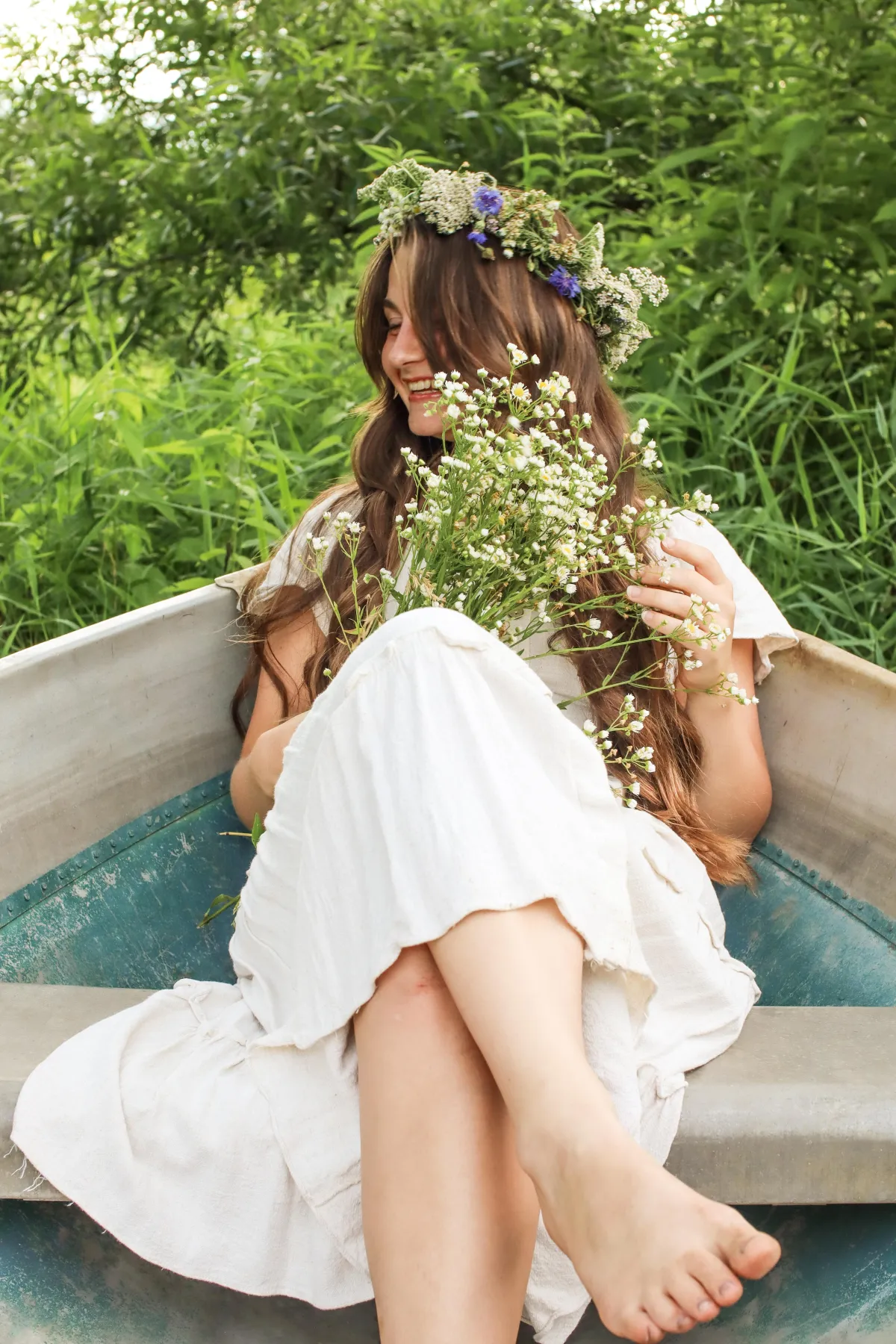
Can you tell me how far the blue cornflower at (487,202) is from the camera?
6.33 feet

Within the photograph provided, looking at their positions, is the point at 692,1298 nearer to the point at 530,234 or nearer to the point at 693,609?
the point at 693,609

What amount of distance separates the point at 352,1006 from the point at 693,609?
0.67 m

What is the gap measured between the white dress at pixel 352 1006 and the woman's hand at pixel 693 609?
0.33 m

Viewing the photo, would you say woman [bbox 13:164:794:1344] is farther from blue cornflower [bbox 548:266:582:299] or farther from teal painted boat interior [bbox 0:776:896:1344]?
blue cornflower [bbox 548:266:582:299]

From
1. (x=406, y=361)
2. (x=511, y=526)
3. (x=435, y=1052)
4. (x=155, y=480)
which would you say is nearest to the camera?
(x=435, y=1052)

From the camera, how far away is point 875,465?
9.05ft

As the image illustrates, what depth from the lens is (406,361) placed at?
1.99 metres

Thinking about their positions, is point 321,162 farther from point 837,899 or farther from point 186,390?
point 837,899

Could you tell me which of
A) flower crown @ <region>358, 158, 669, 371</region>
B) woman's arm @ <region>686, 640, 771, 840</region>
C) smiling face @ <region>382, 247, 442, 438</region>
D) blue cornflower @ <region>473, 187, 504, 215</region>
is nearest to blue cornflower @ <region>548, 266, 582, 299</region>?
flower crown @ <region>358, 158, 669, 371</region>

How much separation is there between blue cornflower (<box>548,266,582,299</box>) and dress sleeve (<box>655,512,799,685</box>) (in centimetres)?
38

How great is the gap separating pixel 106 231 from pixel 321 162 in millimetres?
815

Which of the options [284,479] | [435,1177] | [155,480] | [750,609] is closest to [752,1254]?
[435,1177]

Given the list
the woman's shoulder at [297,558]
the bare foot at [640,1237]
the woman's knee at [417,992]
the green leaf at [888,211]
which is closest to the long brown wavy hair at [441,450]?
the woman's shoulder at [297,558]

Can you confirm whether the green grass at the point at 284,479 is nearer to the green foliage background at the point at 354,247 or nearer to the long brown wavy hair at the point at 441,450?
the green foliage background at the point at 354,247
